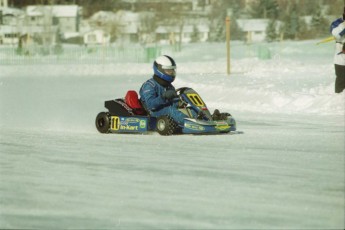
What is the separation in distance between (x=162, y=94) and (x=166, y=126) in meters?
0.48

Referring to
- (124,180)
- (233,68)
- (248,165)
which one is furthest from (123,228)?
(233,68)

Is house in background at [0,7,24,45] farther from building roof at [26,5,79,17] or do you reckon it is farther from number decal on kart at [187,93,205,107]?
number decal on kart at [187,93,205,107]

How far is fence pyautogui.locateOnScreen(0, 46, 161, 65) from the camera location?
41.5 metres

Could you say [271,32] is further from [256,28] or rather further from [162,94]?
[162,94]

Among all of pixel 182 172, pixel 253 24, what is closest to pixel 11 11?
pixel 253 24

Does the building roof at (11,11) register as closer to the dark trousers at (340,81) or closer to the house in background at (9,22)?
the house in background at (9,22)

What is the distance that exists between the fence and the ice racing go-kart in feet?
96.6

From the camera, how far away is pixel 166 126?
9391 mm

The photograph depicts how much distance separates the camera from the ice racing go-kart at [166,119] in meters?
9.38

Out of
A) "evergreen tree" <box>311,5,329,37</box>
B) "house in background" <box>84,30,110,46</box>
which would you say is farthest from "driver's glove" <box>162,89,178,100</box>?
"house in background" <box>84,30,110,46</box>

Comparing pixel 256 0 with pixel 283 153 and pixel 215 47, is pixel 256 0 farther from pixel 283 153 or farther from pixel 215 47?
pixel 283 153

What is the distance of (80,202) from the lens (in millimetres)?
5602

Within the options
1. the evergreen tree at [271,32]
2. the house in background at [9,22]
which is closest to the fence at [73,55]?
the house in background at [9,22]

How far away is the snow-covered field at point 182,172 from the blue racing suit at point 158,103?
0.32m
